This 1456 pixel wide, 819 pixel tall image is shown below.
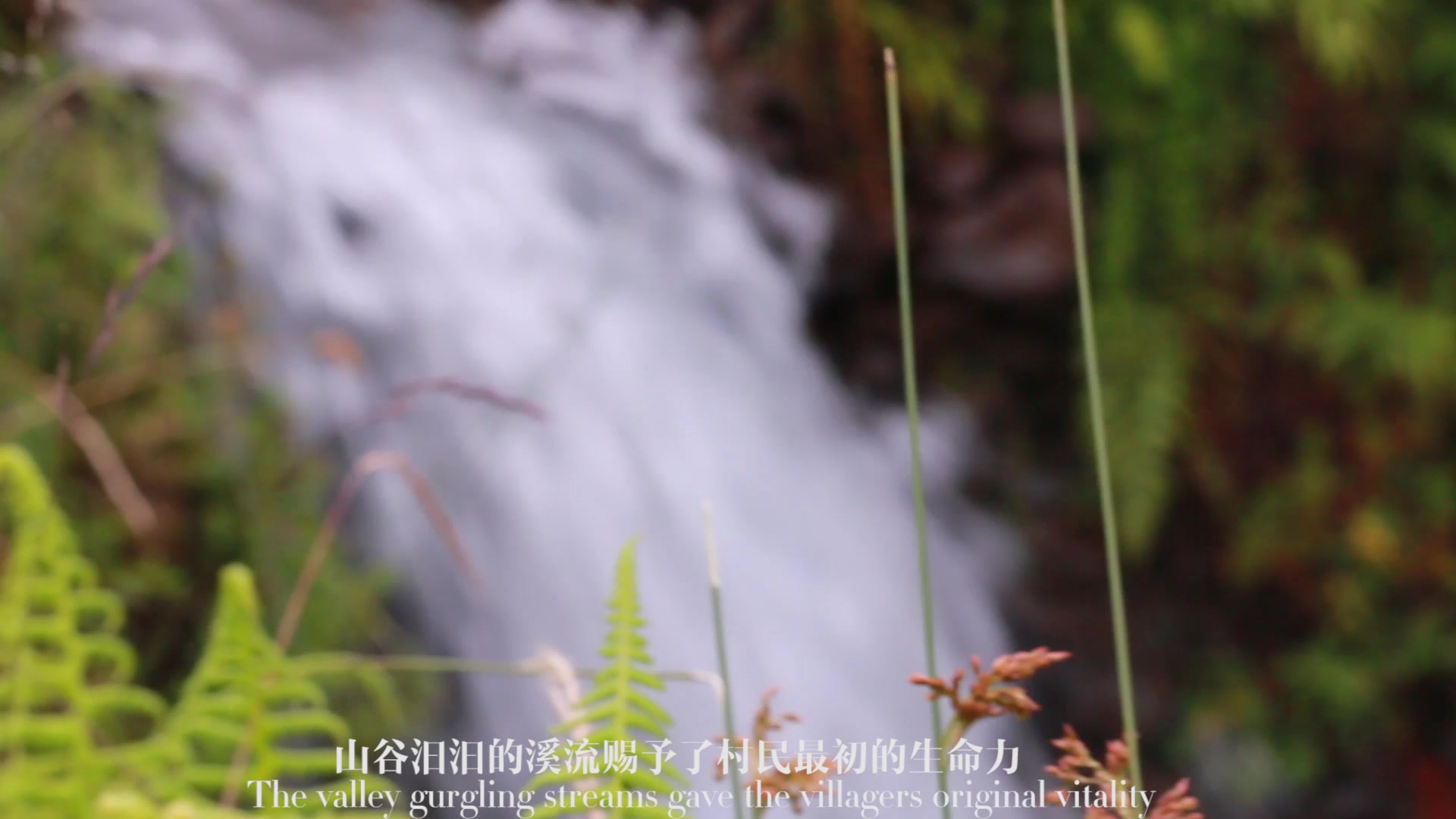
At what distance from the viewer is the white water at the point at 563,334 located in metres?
1.91

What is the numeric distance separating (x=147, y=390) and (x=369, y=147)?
2.47 feet

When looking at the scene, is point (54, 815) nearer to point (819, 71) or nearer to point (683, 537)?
point (683, 537)

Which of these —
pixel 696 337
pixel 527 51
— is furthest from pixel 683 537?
pixel 527 51

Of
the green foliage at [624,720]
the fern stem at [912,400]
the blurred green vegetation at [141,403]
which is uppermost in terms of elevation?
the blurred green vegetation at [141,403]

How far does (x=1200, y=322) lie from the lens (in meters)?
2.38

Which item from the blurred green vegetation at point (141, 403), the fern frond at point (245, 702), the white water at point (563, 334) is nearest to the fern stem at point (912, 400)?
the fern frond at point (245, 702)

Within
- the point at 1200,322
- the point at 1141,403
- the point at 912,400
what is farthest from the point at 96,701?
the point at 1200,322

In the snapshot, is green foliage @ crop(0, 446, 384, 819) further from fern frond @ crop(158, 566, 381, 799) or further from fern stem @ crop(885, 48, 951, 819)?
fern stem @ crop(885, 48, 951, 819)

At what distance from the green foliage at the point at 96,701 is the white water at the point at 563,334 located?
1.25m

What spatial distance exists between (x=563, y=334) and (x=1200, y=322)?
4.48 feet

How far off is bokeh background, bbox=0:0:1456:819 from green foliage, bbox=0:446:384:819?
1955mm

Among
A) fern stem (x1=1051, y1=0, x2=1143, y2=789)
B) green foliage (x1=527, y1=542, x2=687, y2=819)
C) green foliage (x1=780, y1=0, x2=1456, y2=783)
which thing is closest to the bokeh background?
green foliage (x1=780, y1=0, x2=1456, y2=783)

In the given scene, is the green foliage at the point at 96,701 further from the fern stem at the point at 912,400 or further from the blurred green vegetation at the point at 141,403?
→ the blurred green vegetation at the point at 141,403

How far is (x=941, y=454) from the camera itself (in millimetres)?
2520
